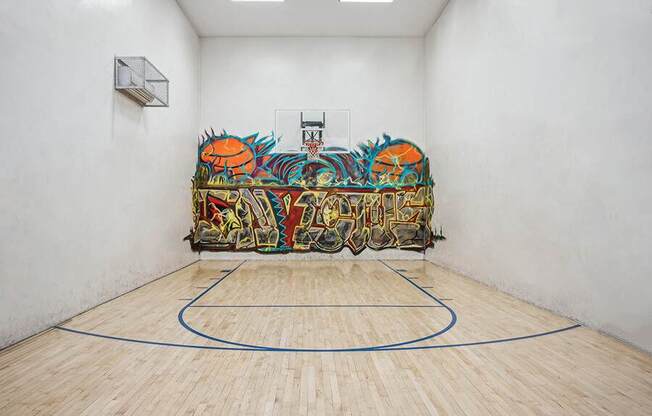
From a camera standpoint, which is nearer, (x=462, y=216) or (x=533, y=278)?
(x=533, y=278)

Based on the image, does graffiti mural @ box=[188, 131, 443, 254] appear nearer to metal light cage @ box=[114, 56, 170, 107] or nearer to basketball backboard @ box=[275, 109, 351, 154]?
basketball backboard @ box=[275, 109, 351, 154]

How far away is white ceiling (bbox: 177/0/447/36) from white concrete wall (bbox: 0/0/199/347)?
119cm

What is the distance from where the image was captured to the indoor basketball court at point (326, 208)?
2.37 metres

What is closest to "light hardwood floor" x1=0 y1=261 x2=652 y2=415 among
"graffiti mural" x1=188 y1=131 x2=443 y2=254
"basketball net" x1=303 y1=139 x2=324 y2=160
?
"graffiti mural" x1=188 y1=131 x2=443 y2=254

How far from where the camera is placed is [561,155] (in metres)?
3.76

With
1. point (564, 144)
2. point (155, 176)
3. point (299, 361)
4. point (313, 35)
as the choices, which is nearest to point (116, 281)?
point (155, 176)

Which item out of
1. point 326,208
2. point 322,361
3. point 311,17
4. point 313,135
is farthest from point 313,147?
point 322,361

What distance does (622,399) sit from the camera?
6.75ft

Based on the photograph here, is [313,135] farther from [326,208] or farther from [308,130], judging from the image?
[326,208]

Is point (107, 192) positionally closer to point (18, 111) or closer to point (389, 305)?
point (18, 111)

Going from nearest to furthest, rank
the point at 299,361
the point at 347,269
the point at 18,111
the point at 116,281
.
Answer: the point at 299,361, the point at 18,111, the point at 116,281, the point at 347,269

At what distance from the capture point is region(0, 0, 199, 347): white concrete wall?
2945 mm

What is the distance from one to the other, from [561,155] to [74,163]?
4.26m

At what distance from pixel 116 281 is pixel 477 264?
4.32m
